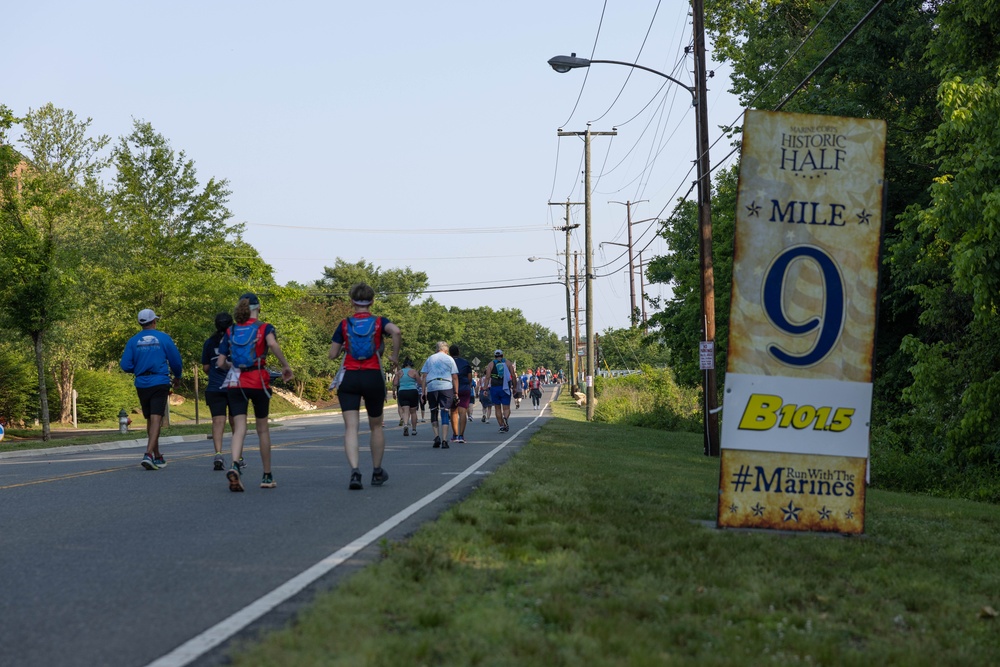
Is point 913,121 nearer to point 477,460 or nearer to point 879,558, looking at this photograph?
point 477,460

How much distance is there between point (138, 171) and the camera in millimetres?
36969

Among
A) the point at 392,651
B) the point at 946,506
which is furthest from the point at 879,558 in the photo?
the point at 946,506

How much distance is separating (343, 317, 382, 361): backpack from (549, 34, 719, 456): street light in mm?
11054

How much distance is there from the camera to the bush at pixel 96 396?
141 ft

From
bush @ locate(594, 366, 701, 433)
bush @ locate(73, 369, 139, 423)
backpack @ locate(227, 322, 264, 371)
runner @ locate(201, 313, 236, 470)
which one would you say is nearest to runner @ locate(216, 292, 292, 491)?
backpack @ locate(227, 322, 264, 371)

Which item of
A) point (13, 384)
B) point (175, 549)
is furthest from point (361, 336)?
point (13, 384)

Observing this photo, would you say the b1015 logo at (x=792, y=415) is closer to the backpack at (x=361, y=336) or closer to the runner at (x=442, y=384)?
the backpack at (x=361, y=336)

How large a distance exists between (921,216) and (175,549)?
439 inches

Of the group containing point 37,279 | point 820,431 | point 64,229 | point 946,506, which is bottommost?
point 946,506

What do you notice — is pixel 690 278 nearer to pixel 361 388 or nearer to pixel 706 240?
pixel 706 240

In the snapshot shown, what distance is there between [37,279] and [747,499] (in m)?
21.1

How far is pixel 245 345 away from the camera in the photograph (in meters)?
10.9

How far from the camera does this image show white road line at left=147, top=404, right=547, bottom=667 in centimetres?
424

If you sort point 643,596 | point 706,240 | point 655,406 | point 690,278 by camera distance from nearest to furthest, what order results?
point 643,596
point 706,240
point 690,278
point 655,406
